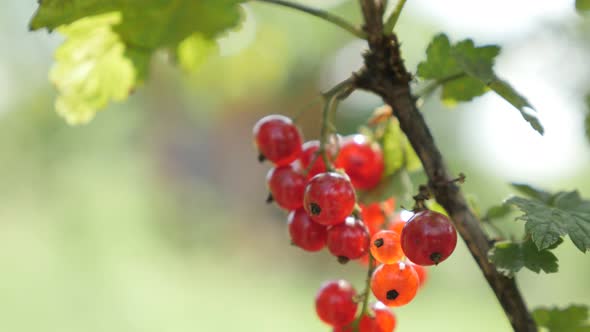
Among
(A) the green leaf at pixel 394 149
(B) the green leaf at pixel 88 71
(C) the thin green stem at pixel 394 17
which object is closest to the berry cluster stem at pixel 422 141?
(C) the thin green stem at pixel 394 17

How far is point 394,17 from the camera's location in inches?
29.9

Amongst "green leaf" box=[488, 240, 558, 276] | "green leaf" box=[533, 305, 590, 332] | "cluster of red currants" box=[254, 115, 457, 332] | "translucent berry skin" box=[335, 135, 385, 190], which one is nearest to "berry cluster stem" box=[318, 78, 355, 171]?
"cluster of red currants" box=[254, 115, 457, 332]

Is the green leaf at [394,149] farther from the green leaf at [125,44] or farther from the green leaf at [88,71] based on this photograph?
the green leaf at [88,71]

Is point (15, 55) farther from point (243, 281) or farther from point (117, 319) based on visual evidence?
point (243, 281)

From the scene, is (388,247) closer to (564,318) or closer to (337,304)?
(337,304)

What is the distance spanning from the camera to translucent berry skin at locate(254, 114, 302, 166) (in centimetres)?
88

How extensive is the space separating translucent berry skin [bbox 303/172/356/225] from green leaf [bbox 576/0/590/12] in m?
0.39

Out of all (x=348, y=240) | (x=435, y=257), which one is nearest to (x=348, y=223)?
(x=348, y=240)

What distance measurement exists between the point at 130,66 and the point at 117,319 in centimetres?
523

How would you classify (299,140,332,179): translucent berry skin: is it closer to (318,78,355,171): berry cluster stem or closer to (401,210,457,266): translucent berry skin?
(318,78,355,171): berry cluster stem

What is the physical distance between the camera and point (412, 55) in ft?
26.2

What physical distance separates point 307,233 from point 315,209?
0.06 metres

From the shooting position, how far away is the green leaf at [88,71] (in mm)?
1061

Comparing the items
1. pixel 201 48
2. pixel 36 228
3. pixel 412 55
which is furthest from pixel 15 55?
pixel 201 48
